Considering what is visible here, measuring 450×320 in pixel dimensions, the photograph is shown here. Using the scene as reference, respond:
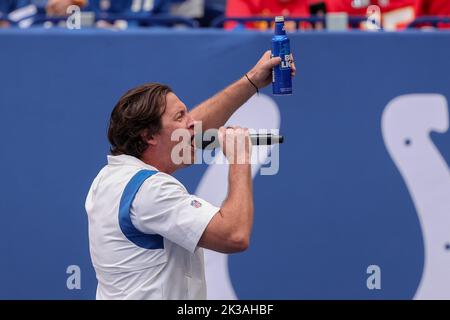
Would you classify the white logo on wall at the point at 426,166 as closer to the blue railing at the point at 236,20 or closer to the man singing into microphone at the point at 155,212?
the blue railing at the point at 236,20

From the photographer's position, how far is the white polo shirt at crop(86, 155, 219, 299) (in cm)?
368

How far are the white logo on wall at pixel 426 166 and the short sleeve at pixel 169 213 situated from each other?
201cm

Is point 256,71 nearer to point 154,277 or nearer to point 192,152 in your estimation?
point 192,152

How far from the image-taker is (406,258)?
5480mm

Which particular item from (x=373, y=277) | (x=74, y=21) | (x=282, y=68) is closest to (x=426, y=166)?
(x=373, y=277)

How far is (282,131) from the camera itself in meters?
5.43

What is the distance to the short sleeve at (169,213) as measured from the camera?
3656mm

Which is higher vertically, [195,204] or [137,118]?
[137,118]

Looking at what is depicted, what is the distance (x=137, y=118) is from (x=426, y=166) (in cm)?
219

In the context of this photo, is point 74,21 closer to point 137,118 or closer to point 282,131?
point 282,131

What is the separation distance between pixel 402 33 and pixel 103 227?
7.79 feet

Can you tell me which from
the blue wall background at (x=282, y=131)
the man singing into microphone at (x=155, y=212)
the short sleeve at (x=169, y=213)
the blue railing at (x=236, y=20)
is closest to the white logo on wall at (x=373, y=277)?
the blue wall background at (x=282, y=131)
